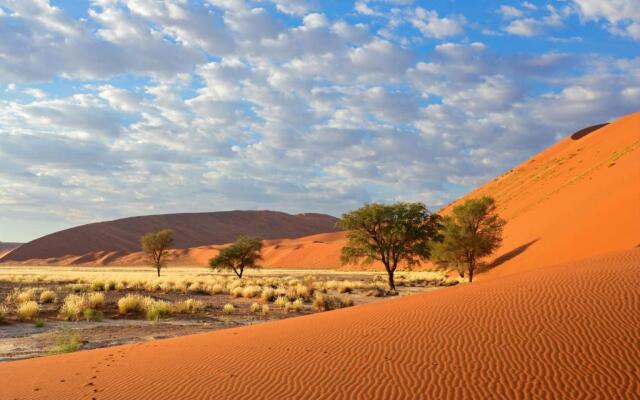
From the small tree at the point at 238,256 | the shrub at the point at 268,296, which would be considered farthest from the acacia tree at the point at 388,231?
the small tree at the point at 238,256

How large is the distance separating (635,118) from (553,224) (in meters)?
42.7

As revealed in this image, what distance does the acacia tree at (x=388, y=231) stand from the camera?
36594 mm

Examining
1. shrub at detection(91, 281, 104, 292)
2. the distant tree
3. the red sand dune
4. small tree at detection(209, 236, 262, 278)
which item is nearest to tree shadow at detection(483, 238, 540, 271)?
the distant tree

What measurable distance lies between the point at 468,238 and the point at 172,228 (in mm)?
126021

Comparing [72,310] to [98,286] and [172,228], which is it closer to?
[98,286]

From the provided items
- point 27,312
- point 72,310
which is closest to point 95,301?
point 72,310

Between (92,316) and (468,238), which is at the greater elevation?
(468,238)

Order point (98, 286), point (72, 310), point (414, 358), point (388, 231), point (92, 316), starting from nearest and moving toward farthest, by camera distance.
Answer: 1. point (414, 358)
2. point (92, 316)
3. point (72, 310)
4. point (98, 286)
5. point (388, 231)

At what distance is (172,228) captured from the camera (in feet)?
504

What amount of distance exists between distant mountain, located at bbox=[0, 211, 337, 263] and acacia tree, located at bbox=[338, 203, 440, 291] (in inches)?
3680

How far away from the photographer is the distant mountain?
128 metres

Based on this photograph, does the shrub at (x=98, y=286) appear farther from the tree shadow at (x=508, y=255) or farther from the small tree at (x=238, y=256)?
the tree shadow at (x=508, y=255)

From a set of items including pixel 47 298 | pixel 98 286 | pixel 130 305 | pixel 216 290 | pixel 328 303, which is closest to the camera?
pixel 130 305

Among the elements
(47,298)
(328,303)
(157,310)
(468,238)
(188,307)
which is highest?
(468,238)
